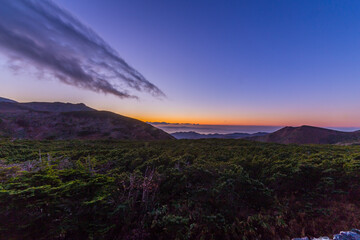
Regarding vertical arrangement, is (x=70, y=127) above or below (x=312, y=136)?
below

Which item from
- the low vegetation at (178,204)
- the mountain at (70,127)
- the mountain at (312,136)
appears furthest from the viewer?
the mountain at (312,136)

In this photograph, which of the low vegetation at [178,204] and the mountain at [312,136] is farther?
the mountain at [312,136]

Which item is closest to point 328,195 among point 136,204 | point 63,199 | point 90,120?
point 136,204

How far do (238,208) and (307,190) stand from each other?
2987 millimetres

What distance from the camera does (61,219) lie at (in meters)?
2.67

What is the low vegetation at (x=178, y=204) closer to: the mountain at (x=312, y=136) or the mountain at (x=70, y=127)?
the mountain at (x=70, y=127)

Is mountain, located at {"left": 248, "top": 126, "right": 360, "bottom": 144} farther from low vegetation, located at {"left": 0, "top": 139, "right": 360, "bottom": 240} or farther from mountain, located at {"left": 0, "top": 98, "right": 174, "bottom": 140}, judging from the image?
low vegetation, located at {"left": 0, "top": 139, "right": 360, "bottom": 240}

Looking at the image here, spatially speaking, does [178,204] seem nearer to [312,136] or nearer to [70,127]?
[70,127]

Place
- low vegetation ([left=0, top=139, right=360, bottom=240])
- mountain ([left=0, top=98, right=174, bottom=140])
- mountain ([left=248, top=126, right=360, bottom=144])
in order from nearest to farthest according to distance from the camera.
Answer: low vegetation ([left=0, top=139, right=360, bottom=240]) < mountain ([left=0, top=98, right=174, bottom=140]) < mountain ([left=248, top=126, right=360, bottom=144])

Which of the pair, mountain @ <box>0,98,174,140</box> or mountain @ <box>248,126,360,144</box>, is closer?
mountain @ <box>0,98,174,140</box>

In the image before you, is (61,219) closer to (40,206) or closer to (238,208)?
(40,206)

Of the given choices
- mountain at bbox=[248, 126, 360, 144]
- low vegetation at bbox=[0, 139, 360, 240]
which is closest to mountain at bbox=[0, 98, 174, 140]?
low vegetation at bbox=[0, 139, 360, 240]

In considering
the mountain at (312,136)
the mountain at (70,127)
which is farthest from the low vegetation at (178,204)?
the mountain at (312,136)

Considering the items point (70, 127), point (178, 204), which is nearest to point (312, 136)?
point (178, 204)
